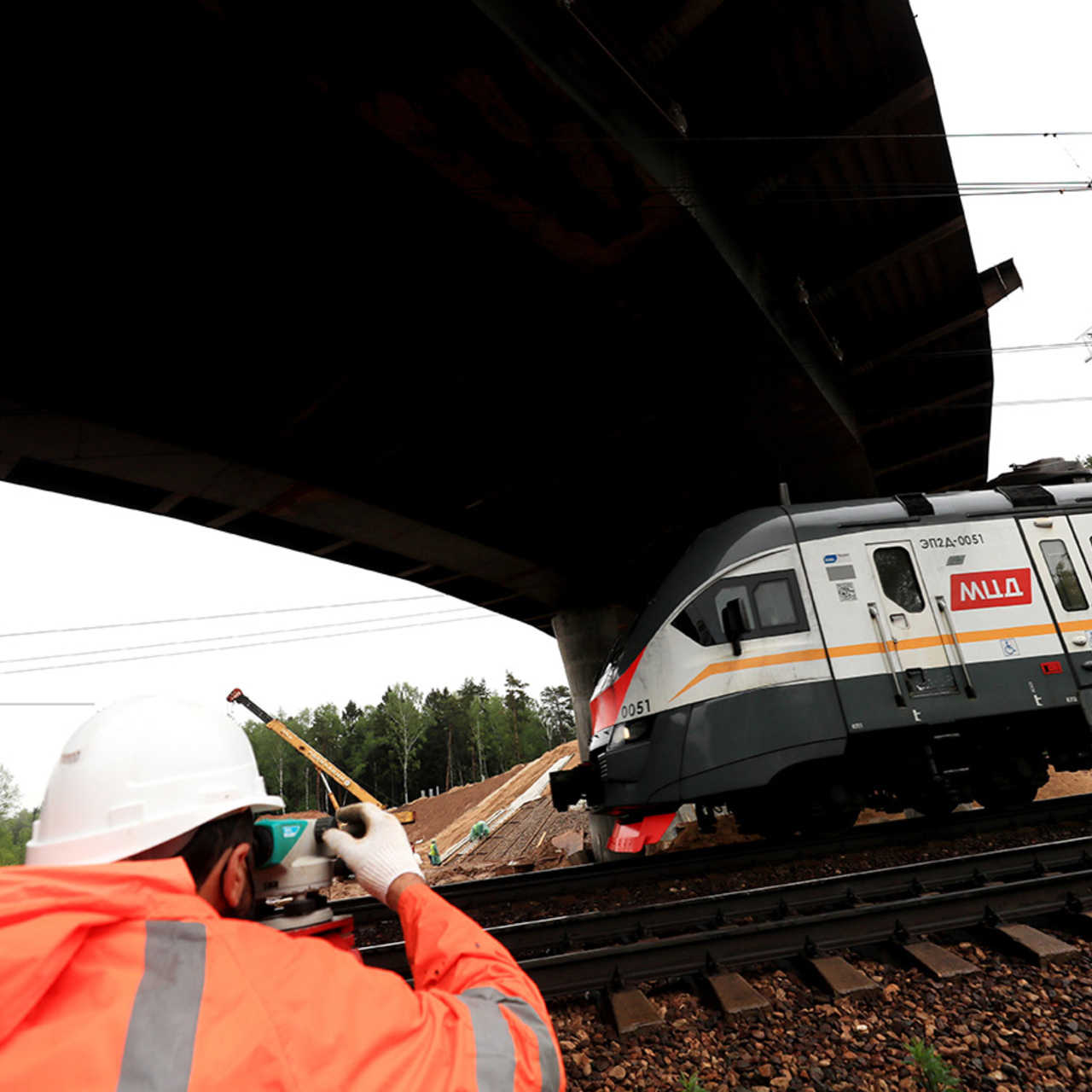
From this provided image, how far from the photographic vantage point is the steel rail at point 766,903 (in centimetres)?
509

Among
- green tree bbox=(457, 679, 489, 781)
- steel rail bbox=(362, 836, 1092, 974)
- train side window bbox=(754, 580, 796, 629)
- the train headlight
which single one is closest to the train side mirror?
train side window bbox=(754, 580, 796, 629)

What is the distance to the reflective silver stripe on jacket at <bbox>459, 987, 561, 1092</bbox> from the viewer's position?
1.32 m

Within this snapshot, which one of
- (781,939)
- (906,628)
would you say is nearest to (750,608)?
(906,628)

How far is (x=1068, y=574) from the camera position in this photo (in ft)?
25.1

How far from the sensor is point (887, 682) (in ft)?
22.5

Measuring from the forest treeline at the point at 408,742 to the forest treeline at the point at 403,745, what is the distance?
4.3 inches

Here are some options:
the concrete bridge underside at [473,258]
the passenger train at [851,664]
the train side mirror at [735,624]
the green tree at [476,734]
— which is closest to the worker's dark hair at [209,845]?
the concrete bridge underside at [473,258]

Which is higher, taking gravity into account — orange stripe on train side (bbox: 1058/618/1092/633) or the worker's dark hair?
orange stripe on train side (bbox: 1058/618/1092/633)

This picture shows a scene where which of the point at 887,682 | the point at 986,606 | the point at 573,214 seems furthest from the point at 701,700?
the point at 573,214

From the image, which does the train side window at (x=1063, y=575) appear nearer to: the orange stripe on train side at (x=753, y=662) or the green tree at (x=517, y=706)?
the orange stripe on train side at (x=753, y=662)

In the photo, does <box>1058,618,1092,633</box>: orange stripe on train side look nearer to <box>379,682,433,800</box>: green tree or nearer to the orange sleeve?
the orange sleeve

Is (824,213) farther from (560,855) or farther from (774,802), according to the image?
(560,855)

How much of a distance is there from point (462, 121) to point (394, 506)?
644 centimetres

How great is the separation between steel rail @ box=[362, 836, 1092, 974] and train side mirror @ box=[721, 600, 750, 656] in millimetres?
2270
